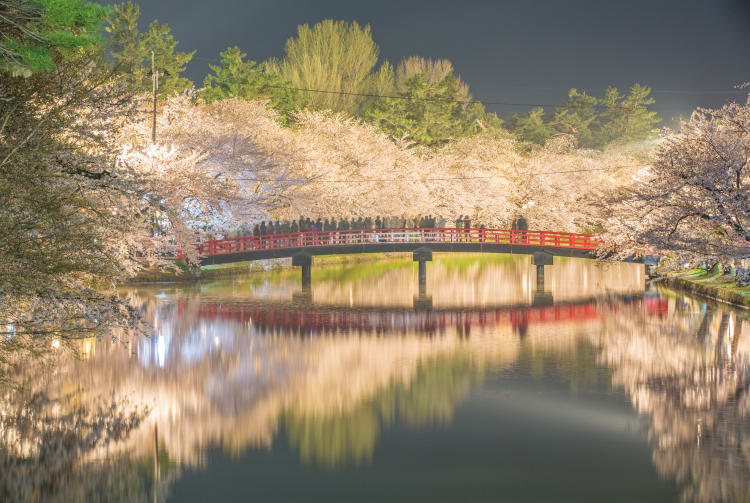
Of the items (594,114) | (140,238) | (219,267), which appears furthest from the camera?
(594,114)

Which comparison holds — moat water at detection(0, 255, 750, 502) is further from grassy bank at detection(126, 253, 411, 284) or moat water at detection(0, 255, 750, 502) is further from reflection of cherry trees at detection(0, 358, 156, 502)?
grassy bank at detection(126, 253, 411, 284)

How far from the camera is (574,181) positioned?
65.0m

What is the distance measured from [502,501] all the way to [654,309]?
74.0 ft

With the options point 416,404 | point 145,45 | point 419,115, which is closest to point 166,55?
point 145,45

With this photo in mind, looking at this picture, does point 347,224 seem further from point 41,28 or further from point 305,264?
point 41,28

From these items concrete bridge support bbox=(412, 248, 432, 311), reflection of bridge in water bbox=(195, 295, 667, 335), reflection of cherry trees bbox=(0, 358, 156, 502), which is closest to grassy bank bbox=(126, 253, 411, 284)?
reflection of bridge in water bbox=(195, 295, 667, 335)

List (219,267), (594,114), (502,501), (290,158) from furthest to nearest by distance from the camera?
1. (594,114)
2. (290,158)
3. (219,267)
4. (502,501)

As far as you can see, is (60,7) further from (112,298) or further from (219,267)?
(219,267)

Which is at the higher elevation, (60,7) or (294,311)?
(60,7)

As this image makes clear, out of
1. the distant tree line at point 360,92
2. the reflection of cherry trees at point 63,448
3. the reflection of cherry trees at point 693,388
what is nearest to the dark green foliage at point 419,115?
the distant tree line at point 360,92

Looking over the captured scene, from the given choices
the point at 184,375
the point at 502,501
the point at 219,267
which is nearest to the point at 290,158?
the point at 219,267

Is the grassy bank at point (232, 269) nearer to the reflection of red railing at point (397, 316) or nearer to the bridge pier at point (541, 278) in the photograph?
the reflection of red railing at point (397, 316)

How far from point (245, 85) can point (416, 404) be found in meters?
50.3

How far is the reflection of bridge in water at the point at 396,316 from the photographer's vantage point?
92.0 feet
